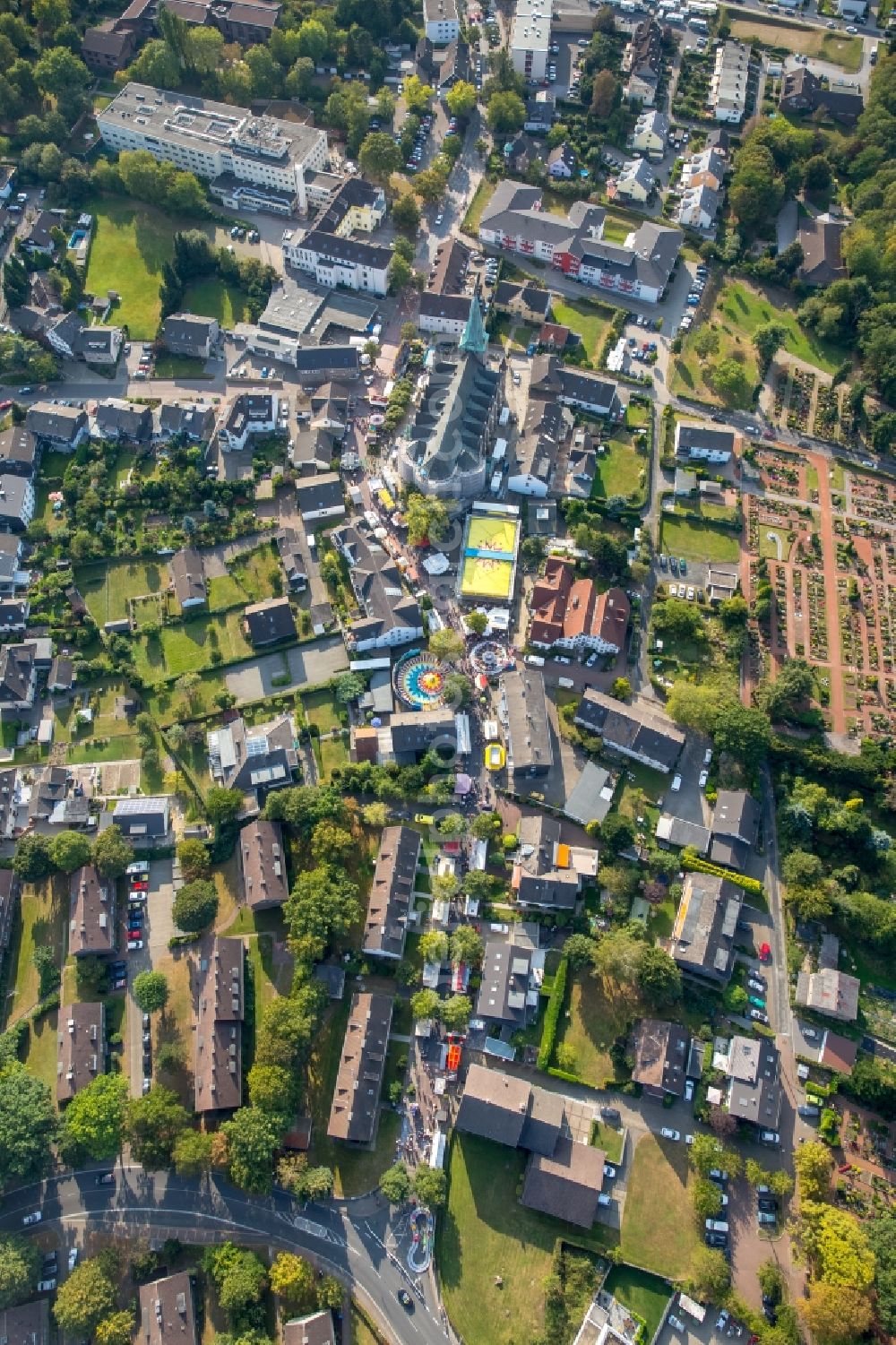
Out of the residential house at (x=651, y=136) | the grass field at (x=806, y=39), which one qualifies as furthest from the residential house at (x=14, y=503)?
the grass field at (x=806, y=39)

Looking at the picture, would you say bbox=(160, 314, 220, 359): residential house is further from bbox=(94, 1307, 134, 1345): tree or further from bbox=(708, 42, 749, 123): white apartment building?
bbox=(94, 1307, 134, 1345): tree

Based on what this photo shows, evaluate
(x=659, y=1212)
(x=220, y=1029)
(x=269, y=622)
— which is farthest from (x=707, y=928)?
(x=269, y=622)

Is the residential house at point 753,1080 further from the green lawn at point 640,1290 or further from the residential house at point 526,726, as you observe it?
the residential house at point 526,726

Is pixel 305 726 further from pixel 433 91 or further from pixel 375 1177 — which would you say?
pixel 433 91

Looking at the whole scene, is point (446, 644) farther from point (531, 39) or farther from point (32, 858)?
point (531, 39)

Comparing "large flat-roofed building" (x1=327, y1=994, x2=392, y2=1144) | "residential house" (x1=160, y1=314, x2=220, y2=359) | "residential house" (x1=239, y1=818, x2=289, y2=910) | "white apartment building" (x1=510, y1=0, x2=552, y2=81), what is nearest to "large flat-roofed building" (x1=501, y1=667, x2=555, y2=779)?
"residential house" (x1=239, y1=818, x2=289, y2=910)

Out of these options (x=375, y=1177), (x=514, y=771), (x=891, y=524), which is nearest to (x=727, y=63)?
(x=891, y=524)
